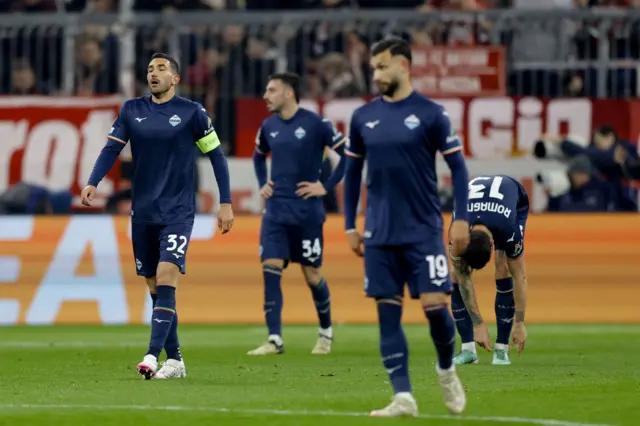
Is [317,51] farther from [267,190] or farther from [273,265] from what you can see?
[273,265]

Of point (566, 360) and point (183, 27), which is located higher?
point (183, 27)

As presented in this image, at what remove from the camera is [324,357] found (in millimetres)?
15156

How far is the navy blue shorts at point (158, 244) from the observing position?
12523mm

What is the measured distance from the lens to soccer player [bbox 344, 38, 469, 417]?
31.5 ft

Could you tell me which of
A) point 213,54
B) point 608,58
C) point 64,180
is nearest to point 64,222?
point 64,180

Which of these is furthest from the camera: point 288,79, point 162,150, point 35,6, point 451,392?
point 35,6

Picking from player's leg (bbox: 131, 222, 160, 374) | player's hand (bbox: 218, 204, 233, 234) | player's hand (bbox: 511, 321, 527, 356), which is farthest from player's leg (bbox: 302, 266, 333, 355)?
player's hand (bbox: 218, 204, 233, 234)

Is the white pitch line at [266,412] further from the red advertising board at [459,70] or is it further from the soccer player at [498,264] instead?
the red advertising board at [459,70]

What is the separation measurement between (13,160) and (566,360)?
35.3 ft

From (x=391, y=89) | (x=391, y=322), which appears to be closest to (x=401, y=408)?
(x=391, y=322)

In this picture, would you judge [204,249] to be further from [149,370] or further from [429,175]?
[429,175]

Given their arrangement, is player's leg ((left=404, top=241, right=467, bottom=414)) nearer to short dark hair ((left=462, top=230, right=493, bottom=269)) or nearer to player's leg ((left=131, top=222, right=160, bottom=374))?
short dark hair ((left=462, top=230, right=493, bottom=269))

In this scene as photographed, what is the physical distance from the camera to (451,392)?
9.57 meters

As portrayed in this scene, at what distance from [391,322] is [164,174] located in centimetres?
363
